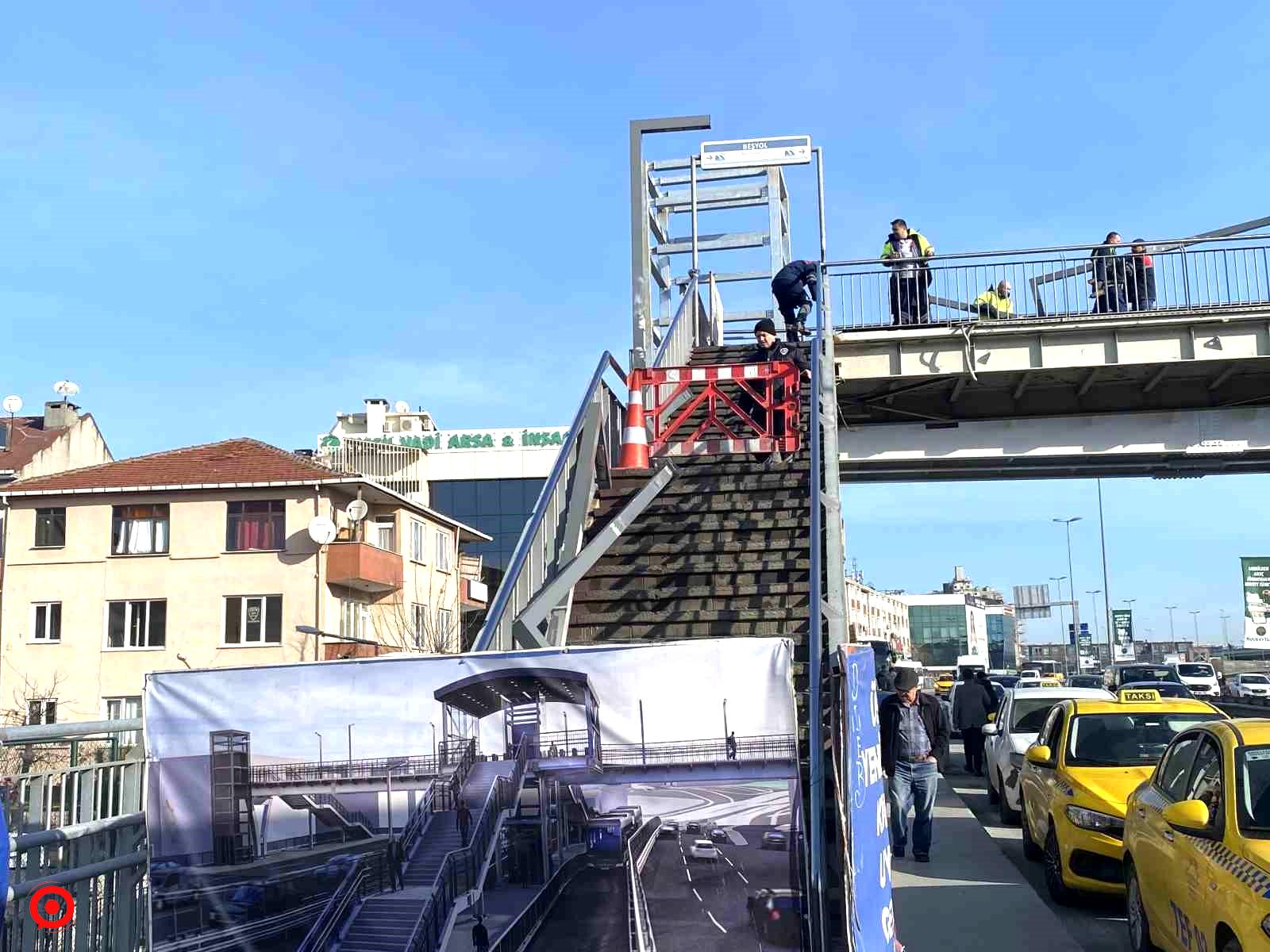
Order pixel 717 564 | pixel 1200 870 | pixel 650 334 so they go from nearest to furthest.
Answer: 1. pixel 1200 870
2. pixel 717 564
3. pixel 650 334

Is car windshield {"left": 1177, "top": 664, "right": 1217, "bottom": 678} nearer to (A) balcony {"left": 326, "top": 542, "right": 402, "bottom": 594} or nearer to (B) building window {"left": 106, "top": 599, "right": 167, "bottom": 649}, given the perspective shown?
(A) balcony {"left": 326, "top": 542, "right": 402, "bottom": 594}

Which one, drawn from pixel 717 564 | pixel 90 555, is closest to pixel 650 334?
pixel 717 564

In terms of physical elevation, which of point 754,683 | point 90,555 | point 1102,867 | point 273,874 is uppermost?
point 90,555

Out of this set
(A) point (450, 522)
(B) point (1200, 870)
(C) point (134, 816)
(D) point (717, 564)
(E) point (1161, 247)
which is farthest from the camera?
(A) point (450, 522)

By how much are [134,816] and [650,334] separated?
38.7ft

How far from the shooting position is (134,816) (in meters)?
6.84

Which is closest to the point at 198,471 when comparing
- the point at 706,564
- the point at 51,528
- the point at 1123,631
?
the point at 51,528

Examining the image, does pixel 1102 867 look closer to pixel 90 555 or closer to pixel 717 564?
pixel 717 564

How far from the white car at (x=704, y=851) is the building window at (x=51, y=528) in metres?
45.4

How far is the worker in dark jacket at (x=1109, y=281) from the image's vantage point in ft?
65.0

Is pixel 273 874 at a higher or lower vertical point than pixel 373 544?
lower

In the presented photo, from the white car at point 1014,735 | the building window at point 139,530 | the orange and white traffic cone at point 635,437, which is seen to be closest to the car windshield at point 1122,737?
the white car at point 1014,735

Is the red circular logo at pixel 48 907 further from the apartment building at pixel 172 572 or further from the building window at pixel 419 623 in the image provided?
the building window at pixel 419 623

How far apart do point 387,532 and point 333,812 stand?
4314cm
